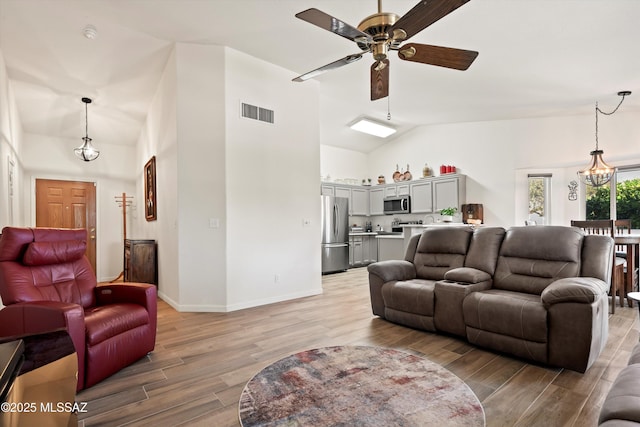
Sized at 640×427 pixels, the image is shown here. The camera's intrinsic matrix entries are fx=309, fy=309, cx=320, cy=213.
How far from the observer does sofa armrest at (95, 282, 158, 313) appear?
2.64 meters

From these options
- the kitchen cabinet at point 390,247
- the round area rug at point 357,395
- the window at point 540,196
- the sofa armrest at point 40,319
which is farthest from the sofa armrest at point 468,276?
the kitchen cabinet at point 390,247

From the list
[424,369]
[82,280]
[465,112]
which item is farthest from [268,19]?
[465,112]

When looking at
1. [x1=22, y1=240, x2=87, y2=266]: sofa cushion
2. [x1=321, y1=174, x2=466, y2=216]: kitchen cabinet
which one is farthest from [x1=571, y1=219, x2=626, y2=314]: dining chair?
[x1=22, y1=240, x2=87, y2=266]: sofa cushion

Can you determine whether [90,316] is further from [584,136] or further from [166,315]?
[584,136]

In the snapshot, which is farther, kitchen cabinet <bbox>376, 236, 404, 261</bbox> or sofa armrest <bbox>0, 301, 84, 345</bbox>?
kitchen cabinet <bbox>376, 236, 404, 261</bbox>

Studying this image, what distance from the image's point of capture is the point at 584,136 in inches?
216

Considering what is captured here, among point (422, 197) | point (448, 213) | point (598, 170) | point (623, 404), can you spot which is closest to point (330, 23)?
point (623, 404)

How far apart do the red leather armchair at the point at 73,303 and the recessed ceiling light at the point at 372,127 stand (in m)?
5.55

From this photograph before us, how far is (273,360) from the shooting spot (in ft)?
8.38

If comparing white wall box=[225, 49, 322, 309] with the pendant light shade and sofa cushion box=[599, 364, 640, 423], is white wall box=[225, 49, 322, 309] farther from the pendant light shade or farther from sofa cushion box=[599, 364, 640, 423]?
the pendant light shade

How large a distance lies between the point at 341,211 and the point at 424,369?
18.0 feet

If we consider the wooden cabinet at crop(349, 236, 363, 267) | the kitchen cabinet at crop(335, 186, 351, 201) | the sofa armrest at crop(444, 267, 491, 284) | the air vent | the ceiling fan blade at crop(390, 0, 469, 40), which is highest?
the air vent

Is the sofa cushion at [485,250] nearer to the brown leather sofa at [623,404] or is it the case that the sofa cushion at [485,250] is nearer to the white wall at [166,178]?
the brown leather sofa at [623,404]

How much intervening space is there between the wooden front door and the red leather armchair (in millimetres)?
4276
